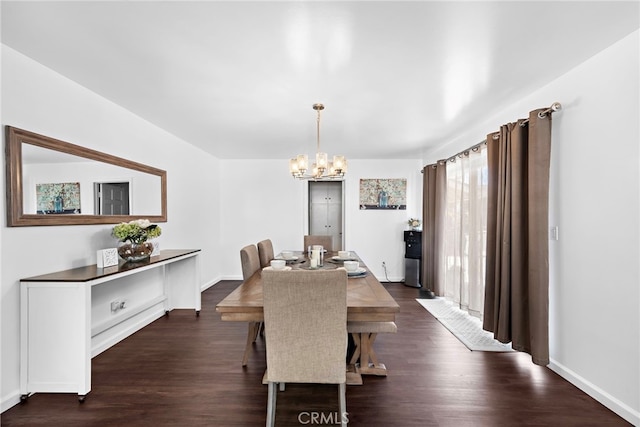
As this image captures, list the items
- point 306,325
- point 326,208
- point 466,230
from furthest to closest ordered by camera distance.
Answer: point 326,208 < point 466,230 < point 306,325

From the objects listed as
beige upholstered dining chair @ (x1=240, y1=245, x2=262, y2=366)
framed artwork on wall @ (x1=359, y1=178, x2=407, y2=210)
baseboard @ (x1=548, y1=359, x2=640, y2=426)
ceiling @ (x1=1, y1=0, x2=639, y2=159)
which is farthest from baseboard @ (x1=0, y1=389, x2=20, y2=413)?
Answer: framed artwork on wall @ (x1=359, y1=178, x2=407, y2=210)

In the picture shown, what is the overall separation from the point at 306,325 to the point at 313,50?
5.51 ft

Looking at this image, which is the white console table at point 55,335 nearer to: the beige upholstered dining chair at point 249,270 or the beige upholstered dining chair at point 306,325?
the beige upholstered dining chair at point 249,270

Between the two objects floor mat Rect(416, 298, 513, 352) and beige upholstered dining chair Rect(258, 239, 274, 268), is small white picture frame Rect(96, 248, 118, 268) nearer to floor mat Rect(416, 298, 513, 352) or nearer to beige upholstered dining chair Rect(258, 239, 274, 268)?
beige upholstered dining chair Rect(258, 239, 274, 268)

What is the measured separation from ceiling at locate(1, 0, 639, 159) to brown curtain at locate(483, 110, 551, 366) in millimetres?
464

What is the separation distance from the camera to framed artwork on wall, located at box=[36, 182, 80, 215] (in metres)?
2.13

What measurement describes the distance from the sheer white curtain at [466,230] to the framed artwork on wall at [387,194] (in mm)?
1229

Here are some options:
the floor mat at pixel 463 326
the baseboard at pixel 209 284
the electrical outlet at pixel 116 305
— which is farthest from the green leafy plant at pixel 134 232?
the floor mat at pixel 463 326

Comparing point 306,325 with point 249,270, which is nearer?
point 306,325

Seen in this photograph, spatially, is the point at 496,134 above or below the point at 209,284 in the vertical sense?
above

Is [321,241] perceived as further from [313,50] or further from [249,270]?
[313,50]

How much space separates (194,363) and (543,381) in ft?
9.15

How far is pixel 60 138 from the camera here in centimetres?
228

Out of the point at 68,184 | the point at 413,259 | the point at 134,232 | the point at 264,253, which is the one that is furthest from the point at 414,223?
the point at 68,184
